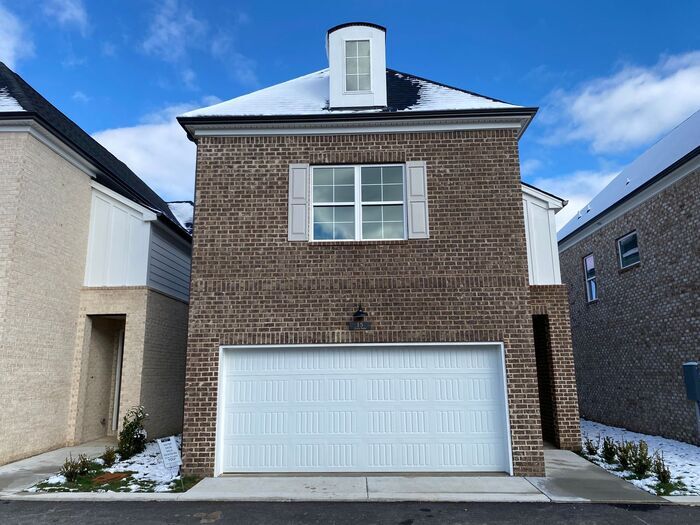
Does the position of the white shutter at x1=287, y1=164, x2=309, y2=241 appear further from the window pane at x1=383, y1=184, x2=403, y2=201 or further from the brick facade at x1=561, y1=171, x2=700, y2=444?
the brick facade at x1=561, y1=171, x2=700, y2=444

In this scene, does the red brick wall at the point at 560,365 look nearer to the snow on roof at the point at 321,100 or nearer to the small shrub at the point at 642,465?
the small shrub at the point at 642,465

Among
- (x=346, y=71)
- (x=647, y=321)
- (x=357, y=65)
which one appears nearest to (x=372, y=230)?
(x=346, y=71)

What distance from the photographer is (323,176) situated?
31.4 ft

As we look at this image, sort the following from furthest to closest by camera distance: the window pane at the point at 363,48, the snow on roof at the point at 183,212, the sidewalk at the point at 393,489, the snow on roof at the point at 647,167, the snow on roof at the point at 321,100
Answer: the snow on roof at the point at 183,212, the snow on roof at the point at 647,167, the window pane at the point at 363,48, the snow on roof at the point at 321,100, the sidewalk at the point at 393,489

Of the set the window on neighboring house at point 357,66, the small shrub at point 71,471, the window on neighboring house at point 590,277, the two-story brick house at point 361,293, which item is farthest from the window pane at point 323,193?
the window on neighboring house at point 590,277

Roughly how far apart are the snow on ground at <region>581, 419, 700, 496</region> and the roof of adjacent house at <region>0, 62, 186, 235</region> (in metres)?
11.3

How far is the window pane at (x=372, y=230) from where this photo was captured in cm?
929

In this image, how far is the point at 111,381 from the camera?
13094 mm

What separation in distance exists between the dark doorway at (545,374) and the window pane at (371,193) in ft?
15.2

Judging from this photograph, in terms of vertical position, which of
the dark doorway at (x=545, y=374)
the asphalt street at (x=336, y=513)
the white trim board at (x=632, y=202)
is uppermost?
the white trim board at (x=632, y=202)

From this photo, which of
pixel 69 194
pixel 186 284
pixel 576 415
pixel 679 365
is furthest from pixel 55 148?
pixel 679 365

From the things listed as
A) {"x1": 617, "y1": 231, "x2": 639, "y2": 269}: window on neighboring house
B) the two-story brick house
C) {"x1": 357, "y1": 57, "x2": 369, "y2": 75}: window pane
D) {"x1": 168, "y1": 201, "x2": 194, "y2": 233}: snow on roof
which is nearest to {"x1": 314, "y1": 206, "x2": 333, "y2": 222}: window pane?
the two-story brick house

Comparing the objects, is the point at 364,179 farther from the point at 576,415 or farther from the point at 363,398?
the point at 576,415

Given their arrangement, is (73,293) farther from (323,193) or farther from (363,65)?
(363,65)
